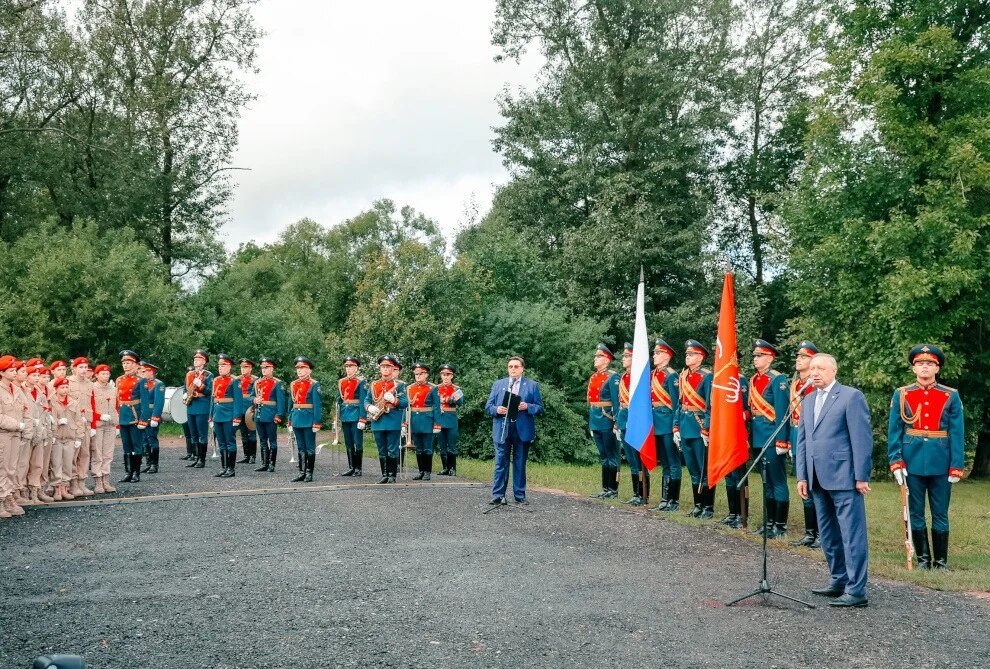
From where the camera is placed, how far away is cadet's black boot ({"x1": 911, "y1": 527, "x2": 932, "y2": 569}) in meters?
8.66

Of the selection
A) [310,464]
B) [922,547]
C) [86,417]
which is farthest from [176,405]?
[922,547]

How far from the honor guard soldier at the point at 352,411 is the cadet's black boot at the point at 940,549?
32.4 feet

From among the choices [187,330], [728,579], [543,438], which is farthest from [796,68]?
[728,579]

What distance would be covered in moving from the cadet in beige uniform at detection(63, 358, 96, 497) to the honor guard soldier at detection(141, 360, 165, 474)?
162 cm

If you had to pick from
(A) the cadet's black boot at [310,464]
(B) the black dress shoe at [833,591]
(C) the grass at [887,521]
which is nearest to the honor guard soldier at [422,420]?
(C) the grass at [887,521]

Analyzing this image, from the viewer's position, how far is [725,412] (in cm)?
946

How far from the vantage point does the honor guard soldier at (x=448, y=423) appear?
17.6 m

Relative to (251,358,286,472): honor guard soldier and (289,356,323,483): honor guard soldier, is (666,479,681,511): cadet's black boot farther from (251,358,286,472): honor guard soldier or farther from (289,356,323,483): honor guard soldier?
(251,358,286,472): honor guard soldier

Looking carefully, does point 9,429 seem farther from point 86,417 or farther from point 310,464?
point 310,464

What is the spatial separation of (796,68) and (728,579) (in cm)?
3350

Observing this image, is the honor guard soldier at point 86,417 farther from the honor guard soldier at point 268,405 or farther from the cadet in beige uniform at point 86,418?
the honor guard soldier at point 268,405

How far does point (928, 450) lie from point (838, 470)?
1.95 m

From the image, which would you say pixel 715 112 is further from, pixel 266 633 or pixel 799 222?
pixel 266 633

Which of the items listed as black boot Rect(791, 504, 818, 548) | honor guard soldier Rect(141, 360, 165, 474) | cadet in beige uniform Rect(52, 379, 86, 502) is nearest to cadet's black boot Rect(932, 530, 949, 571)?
black boot Rect(791, 504, 818, 548)
